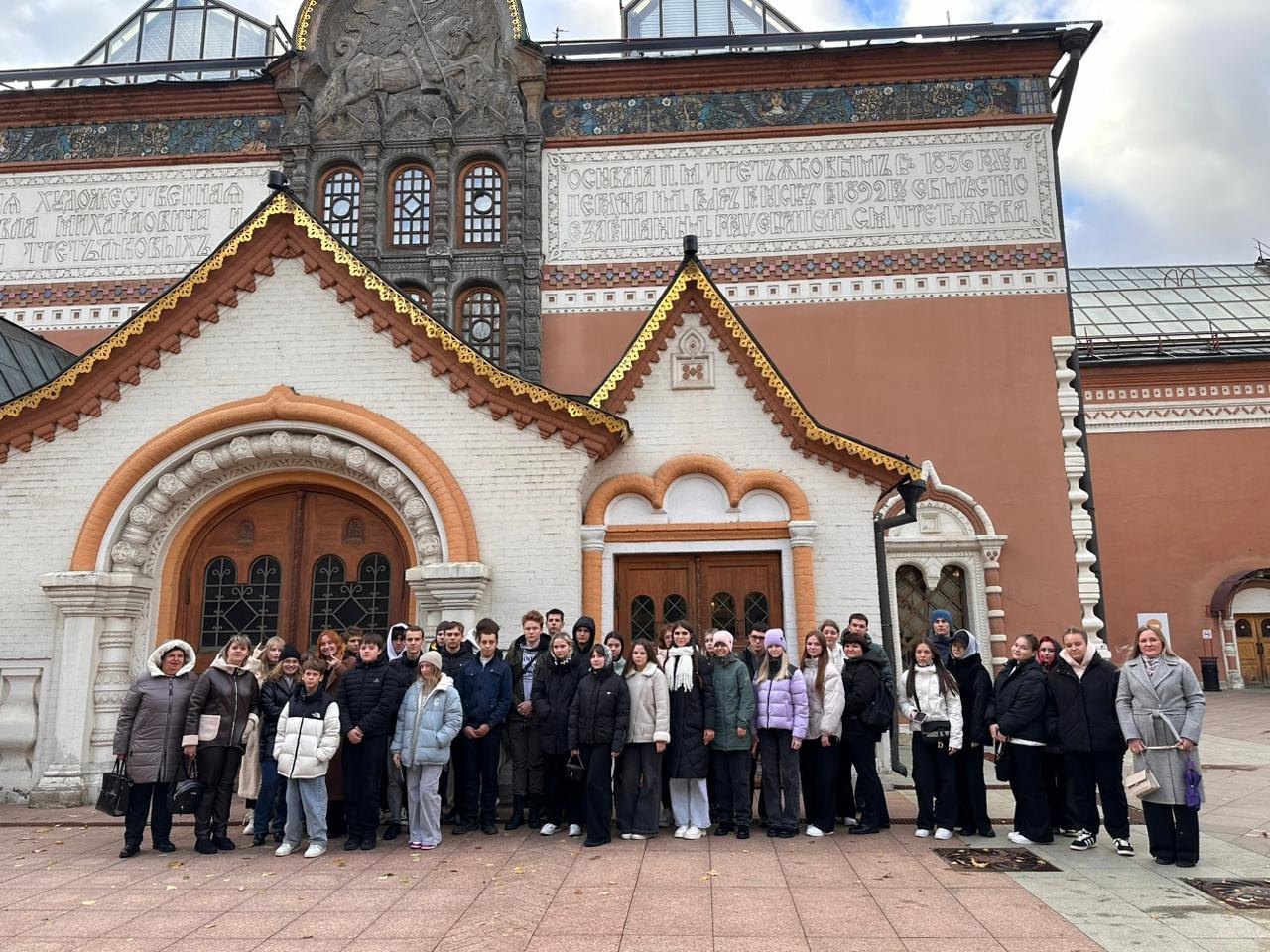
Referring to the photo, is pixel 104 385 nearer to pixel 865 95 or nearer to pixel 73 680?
pixel 73 680

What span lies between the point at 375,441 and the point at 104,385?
296 centimetres

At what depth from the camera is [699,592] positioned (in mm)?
10414

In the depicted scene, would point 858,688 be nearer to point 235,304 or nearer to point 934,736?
point 934,736

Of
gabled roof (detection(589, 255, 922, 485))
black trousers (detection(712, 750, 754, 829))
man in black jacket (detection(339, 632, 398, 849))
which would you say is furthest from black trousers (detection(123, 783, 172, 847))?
gabled roof (detection(589, 255, 922, 485))

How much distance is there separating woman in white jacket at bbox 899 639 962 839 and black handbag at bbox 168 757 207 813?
5588 millimetres

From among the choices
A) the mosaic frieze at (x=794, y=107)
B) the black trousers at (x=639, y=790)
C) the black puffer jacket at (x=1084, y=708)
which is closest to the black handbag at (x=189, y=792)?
the black trousers at (x=639, y=790)

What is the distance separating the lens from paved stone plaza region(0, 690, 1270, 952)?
5.12 meters

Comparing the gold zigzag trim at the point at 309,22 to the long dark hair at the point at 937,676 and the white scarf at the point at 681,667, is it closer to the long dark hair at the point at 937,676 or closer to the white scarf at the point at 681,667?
the white scarf at the point at 681,667

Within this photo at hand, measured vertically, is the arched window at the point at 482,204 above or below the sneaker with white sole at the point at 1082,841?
above

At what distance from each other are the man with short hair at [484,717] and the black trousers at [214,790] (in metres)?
1.83

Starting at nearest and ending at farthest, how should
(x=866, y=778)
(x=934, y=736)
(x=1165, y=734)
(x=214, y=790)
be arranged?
A: (x=1165, y=734) → (x=214, y=790) → (x=934, y=736) → (x=866, y=778)

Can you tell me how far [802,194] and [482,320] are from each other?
612 cm

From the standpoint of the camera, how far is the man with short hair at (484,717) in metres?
7.74

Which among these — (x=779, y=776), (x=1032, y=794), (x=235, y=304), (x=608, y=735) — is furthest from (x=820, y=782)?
(x=235, y=304)
